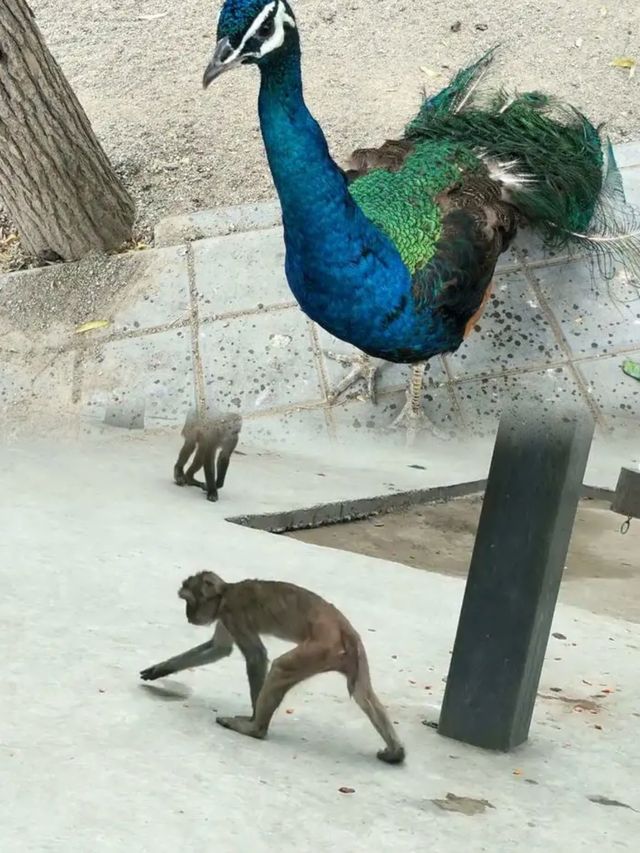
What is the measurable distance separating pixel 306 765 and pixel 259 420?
35.7 inches

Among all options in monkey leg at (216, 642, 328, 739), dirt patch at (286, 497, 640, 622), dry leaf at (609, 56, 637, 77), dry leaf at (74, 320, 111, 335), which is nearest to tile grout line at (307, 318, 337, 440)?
dirt patch at (286, 497, 640, 622)

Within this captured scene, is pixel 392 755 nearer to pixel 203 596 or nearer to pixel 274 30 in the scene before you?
pixel 203 596

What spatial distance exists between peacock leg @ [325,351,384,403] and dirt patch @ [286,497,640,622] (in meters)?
0.25

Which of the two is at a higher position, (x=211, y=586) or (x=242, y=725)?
(x=211, y=586)

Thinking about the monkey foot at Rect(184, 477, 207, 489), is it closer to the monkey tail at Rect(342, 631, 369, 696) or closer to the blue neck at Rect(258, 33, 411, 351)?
the blue neck at Rect(258, 33, 411, 351)

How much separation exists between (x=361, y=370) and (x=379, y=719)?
1.14 m

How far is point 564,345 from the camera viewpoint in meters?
2.03

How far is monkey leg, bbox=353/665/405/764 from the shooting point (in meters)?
1.28

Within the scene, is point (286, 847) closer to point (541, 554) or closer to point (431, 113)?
point (541, 554)

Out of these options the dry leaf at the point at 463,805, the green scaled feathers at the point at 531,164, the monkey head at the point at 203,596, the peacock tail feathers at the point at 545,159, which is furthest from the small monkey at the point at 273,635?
the peacock tail feathers at the point at 545,159

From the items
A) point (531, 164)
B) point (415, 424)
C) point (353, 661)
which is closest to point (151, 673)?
point (353, 661)

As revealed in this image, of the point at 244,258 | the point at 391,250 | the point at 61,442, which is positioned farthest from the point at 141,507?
the point at 244,258

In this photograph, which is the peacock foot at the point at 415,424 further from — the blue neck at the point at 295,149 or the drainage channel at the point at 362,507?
the blue neck at the point at 295,149

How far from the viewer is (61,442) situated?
188 cm
